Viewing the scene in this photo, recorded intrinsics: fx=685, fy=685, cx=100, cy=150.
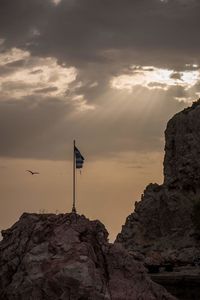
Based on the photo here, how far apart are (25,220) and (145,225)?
338ft

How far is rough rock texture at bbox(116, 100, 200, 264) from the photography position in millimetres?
119812

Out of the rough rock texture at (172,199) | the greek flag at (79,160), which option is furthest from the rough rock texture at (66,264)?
the rough rock texture at (172,199)

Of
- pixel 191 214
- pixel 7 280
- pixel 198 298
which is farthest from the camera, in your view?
pixel 191 214

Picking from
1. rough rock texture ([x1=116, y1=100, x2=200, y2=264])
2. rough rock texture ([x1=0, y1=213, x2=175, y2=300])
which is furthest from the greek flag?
rough rock texture ([x1=116, y1=100, x2=200, y2=264])

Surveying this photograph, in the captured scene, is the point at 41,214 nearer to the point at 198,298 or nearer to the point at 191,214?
the point at 198,298

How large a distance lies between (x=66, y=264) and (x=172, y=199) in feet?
341

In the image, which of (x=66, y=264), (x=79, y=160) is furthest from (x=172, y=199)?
(x=66, y=264)

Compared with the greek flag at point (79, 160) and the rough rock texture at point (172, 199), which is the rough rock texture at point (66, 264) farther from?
the rough rock texture at point (172, 199)

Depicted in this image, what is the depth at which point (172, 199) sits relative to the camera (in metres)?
124

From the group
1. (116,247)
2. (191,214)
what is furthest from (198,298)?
(191,214)

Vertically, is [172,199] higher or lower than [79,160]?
higher

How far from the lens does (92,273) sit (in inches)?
823

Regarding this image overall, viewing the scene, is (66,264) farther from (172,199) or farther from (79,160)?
(172,199)

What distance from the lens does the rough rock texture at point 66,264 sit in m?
20.8
